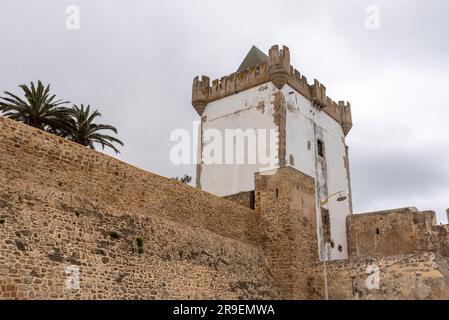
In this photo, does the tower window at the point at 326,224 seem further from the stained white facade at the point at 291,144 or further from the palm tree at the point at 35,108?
the palm tree at the point at 35,108

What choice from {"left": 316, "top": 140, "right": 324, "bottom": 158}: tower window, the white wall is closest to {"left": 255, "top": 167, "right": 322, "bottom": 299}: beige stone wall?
the white wall

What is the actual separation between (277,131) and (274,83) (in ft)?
7.82

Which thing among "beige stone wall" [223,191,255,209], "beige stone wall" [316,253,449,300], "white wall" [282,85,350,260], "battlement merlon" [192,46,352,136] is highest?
"battlement merlon" [192,46,352,136]

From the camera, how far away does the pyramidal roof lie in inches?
1058

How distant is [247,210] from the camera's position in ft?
59.9

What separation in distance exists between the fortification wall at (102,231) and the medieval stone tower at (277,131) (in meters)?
5.53

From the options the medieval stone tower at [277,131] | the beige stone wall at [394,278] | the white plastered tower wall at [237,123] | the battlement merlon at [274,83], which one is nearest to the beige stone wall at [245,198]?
the medieval stone tower at [277,131]

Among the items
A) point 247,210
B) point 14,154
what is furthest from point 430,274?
point 14,154

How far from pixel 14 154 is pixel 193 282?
5818 millimetres

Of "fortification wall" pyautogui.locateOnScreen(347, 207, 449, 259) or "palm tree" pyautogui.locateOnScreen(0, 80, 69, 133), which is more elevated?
"palm tree" pyautogui.locateOnScreen(0, 80, 69, 133)

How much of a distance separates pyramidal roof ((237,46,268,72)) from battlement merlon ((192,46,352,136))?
1757 mm

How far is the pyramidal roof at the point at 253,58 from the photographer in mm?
26870

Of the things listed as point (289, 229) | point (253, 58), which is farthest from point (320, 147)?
point (289, 229)

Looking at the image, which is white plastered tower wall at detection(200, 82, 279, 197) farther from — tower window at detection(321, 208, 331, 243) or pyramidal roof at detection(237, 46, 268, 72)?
tower window at detection(321, 208, 331, 243)
